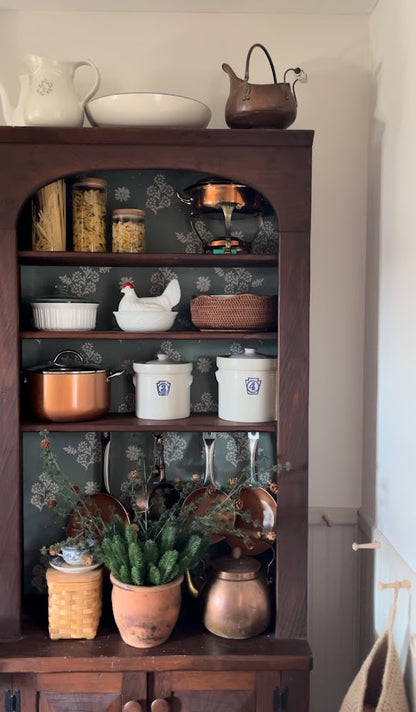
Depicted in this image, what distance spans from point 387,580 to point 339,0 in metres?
1.73

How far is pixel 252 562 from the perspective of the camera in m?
1.97

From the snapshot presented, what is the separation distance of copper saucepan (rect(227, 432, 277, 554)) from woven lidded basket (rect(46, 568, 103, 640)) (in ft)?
1.61

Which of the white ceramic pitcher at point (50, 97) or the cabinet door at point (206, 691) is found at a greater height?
the white ceramic pitcher at point (50, 97)

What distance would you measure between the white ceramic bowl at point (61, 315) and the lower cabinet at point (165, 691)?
954mm

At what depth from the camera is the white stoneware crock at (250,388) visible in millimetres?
1942

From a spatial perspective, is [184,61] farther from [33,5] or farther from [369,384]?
[369,384]

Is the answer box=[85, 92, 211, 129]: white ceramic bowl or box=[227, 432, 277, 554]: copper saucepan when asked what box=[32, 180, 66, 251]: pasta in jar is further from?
box=[227, 432, 277, 554]: copper saucepan

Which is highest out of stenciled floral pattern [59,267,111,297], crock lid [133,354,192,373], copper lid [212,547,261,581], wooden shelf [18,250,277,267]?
wooden shelf [18,250,277,267]

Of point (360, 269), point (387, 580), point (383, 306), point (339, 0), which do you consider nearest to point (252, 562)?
point (387, 580)

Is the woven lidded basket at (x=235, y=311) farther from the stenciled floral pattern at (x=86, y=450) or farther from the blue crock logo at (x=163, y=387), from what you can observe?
the stenciled floral pattern at (x=86, y=450)

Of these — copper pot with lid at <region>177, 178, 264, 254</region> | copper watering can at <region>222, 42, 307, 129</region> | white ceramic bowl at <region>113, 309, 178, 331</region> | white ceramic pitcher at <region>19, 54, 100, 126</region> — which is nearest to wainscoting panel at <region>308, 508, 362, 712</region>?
white ceramic bowl at <region>113, 309, 178, 331</region>

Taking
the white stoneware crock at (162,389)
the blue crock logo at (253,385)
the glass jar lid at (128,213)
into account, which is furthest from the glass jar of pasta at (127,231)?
the blue crock logo at (253,385)

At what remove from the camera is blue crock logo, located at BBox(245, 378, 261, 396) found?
1.94 meters

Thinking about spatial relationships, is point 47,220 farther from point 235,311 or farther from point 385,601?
point 385,601
